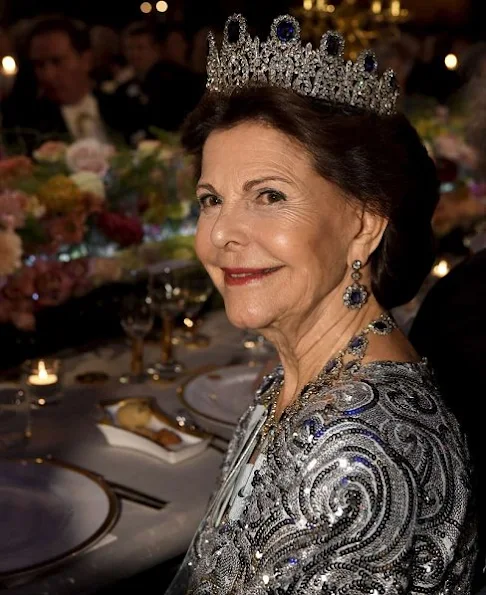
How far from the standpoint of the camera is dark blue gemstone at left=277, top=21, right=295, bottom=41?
1491mm

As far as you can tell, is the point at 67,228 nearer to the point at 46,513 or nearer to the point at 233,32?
the point at 46,513

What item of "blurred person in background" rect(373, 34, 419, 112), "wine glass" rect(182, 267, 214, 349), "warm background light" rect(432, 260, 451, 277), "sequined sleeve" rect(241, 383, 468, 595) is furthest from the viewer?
"blurred person in background" rect(373, 34, 419, 112)

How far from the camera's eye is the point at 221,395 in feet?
7.81

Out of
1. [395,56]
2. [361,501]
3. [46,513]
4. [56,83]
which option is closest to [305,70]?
[361,501]

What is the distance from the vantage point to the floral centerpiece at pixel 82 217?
8.20 feet

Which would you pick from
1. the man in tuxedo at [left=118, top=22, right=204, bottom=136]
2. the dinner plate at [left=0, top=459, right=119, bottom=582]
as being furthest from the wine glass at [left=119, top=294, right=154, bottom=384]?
the man in tuxedo at [left=118, top=22, right=204, bottom=136]

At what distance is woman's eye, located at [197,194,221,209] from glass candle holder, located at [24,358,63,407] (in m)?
0.95

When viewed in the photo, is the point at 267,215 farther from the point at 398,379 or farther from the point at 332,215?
the point at 398,379

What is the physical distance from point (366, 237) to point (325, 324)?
164 millimetres

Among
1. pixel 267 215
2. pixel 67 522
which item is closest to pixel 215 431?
pixel 67 522

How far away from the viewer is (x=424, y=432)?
4.12 ft

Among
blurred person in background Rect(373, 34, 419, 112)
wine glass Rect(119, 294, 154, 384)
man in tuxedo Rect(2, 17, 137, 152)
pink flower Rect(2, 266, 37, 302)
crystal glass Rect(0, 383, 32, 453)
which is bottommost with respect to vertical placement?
crystal glass Rect(0, 383, 32, 453)

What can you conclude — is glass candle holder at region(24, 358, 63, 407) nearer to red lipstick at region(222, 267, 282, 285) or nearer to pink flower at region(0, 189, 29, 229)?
pink flower at region(0, 189, 29, 229)

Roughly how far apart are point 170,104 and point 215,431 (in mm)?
5072
